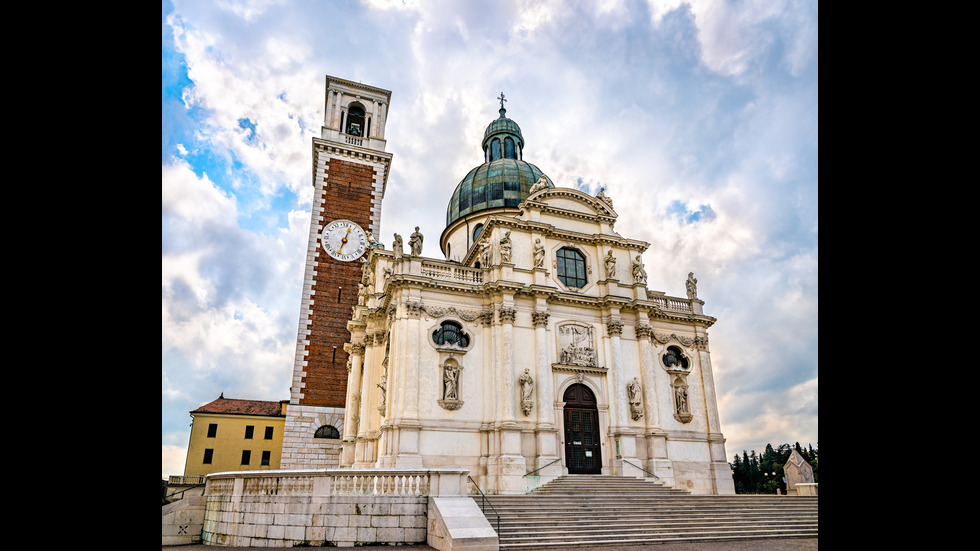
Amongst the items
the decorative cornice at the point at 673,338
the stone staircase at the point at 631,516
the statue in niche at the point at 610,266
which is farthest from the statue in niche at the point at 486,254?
the stone staircase at the point at 631,516

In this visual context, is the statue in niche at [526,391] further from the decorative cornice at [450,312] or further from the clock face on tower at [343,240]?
the clock face on tower at [343,240]

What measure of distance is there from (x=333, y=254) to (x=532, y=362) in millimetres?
16879

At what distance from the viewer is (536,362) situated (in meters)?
26.0

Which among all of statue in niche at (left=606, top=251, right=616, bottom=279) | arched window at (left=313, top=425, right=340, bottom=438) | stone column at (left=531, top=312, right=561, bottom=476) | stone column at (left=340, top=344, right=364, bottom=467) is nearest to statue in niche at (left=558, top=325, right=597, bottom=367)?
stone column at (left=531, top=312, right=561, bottom=476)

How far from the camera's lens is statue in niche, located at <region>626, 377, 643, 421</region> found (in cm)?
2647

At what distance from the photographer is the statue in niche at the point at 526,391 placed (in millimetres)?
24625

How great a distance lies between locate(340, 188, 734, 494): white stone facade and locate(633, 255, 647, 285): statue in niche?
11 centimetres

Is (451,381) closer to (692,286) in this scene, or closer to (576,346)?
(576,346)

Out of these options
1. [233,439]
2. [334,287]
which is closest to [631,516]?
[334,287]

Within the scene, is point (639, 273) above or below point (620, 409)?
above
